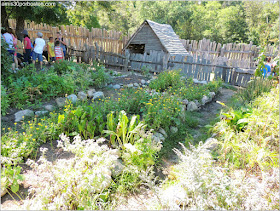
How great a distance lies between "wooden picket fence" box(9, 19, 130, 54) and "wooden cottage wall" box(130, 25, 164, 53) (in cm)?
141

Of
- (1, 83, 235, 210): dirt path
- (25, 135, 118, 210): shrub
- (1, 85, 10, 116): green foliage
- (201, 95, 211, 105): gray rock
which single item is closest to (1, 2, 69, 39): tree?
(1, 85, 10, 116): green foliage

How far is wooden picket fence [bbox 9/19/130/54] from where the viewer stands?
1188 centimetres

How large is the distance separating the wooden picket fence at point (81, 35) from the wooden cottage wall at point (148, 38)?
1.41m

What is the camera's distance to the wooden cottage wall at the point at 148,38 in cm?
1218

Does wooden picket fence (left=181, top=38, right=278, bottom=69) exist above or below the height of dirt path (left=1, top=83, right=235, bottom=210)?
above

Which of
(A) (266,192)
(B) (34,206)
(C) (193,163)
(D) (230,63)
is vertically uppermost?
(D) (230,63)

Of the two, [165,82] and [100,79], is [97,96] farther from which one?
[165,82]

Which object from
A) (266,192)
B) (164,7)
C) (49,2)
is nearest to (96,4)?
(49,2)

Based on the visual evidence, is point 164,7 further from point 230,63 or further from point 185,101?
point 185,101

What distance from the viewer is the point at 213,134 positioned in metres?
4.36

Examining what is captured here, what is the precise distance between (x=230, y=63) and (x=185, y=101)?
4.69m

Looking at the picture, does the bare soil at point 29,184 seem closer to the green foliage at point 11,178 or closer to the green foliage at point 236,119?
the green foliage at point 11,178

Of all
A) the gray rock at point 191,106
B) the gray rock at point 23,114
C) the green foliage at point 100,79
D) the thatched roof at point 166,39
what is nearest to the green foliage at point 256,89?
the gray rock at point 191,106

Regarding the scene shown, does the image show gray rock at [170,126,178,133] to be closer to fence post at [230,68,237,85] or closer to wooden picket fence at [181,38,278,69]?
fence post at [230,68,237,85]
